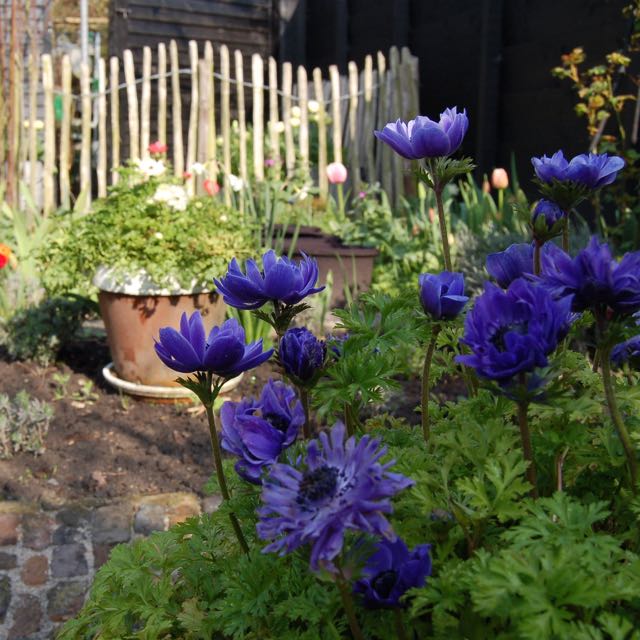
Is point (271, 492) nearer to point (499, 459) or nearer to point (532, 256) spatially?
Result: point (499, 459)

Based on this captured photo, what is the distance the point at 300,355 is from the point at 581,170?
1.62ft

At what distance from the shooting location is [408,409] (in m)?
3.86

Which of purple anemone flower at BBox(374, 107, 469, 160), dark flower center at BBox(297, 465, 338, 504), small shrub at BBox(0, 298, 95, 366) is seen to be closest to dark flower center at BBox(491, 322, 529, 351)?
dark flower center at BBox(297, 465, 338, 504)

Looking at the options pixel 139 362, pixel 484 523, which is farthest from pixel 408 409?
pixel 484 523

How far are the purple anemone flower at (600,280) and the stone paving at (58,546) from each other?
1.92 m

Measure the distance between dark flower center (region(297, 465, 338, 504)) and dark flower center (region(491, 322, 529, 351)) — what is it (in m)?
0.23

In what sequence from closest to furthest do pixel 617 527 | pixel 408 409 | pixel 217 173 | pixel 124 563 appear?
pixel 617 527, pixel 124 563, pixel 408 409, pixel 217 173

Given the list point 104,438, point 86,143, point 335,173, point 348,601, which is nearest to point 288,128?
point 335,173

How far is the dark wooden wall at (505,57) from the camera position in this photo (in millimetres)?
6145

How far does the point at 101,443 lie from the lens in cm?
356

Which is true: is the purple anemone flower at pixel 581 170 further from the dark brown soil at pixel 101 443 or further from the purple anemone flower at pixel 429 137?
the dark brown soil at pixel 101 443

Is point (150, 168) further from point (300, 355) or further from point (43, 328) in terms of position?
point (300, 355)

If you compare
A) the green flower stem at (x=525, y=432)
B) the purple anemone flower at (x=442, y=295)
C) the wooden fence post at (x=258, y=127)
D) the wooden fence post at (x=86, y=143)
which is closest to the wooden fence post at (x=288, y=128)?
the wooden fence post at (x=258, y=127)

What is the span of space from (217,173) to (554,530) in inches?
272
